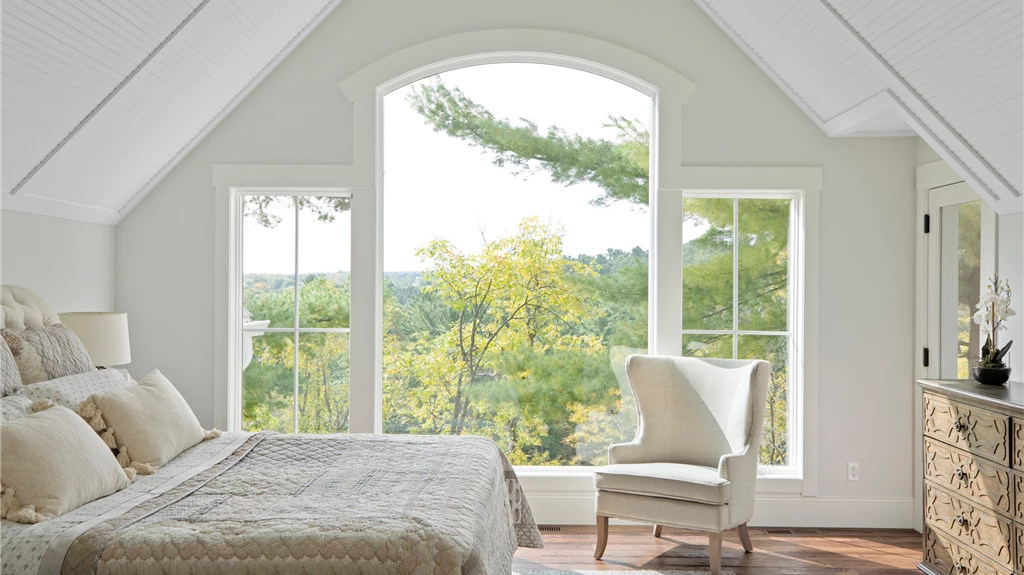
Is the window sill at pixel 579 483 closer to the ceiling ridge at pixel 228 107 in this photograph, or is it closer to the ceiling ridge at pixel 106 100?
the ceiling ridge at pixel 228 107

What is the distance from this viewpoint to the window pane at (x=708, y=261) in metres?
4.41

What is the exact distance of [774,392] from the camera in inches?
175

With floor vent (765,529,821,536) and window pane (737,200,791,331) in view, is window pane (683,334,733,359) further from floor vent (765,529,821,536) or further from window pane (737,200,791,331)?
floor vent (765,529,821,536)

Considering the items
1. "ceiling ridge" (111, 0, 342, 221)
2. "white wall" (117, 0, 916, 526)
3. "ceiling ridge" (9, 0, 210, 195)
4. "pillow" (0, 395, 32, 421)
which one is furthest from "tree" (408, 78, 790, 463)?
"pillow" (0, 395, 32, 421)

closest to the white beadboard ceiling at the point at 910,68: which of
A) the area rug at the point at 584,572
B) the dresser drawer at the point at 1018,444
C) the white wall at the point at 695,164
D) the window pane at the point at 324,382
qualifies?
the white wall at the point at 695,164

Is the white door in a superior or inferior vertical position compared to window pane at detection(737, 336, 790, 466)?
superior

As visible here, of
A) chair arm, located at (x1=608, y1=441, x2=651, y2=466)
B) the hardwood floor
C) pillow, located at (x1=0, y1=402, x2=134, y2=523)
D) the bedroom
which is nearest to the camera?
pillow, located at (x1=0, y1=402, x2=134, y2=523)

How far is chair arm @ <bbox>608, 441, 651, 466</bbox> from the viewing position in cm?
389

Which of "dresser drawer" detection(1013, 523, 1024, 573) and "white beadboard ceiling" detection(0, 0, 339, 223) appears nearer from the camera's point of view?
"dresser drawer" detection(1013, 523, 1024, 573)

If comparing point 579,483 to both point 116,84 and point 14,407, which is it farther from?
point 116,84

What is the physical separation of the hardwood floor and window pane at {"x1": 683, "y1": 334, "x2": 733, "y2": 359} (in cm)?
102

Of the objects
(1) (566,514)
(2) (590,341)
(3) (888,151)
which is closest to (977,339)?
(3) (888,151)

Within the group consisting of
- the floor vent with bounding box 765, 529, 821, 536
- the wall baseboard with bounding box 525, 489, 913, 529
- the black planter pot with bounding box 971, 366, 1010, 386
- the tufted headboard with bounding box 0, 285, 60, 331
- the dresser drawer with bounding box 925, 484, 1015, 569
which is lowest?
the floor vent with bounding box 765, 529, 821, 536

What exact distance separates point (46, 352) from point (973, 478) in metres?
3.75
